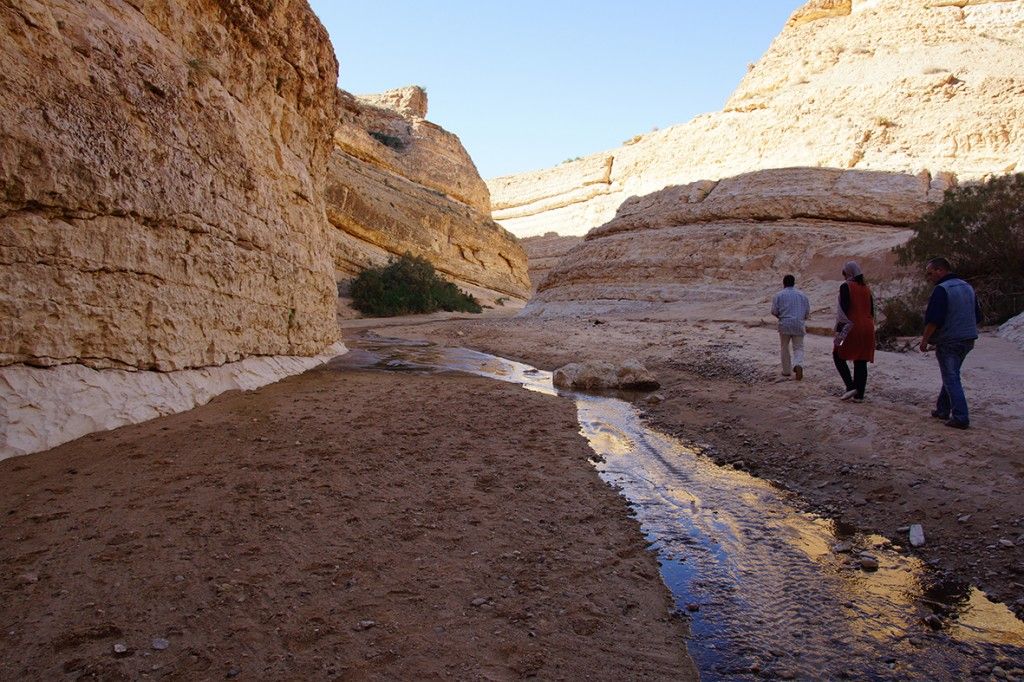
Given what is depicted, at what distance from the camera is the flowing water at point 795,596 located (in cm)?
242

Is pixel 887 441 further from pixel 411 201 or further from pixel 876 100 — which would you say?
pixel 411 201

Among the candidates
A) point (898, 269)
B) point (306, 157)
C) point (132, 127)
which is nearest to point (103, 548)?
point (132, 127)

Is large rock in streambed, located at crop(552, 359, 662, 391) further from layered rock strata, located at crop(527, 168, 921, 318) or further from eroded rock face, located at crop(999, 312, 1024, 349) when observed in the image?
layered rock strata, located at crop(527, 168, 921, 318)

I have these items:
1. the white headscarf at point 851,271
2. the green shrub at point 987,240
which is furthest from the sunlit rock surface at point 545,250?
the white headscarf at point 851,271

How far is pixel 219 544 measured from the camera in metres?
3.01

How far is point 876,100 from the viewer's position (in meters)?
24.5

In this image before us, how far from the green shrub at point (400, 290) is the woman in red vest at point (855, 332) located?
2031 centimetres

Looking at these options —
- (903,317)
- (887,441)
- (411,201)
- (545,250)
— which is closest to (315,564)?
(887,441)

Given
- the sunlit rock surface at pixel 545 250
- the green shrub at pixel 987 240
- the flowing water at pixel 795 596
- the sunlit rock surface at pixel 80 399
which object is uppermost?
the sunlit rock surface at pixel 545 250

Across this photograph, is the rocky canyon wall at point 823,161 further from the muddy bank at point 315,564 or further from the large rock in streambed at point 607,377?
the muddy bank at point 315,564

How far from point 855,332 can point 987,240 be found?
772 cm

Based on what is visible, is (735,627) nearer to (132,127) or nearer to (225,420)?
(225,420)

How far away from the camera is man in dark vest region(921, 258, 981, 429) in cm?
517

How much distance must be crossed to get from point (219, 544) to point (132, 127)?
4.22 m
